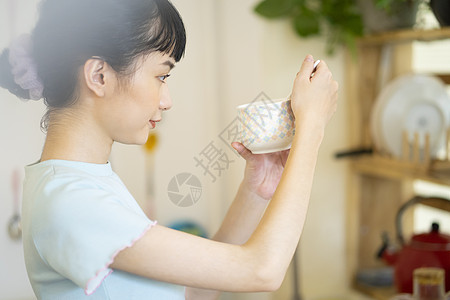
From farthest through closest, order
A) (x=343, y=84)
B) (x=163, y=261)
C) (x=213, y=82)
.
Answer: (x=213, y=82)
(x=343, y=84)
(x=163, y=261)

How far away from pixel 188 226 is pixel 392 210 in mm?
751

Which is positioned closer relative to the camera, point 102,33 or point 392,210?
point 102,33

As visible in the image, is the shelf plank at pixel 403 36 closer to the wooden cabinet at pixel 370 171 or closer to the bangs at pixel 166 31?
the wooden cabinet at pixel 370 171

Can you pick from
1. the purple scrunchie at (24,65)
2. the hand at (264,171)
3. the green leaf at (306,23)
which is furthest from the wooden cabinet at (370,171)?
the purple scrunchie at (24,65)

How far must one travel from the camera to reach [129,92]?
642 mm

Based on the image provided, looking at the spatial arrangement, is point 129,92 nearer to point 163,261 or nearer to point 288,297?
point 163,261

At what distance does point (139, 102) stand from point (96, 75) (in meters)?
0.06

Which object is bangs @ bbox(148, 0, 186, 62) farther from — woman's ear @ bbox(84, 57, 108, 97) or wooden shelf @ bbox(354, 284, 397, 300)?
wooden shelf @ bbox(354, 284, 397, 300)

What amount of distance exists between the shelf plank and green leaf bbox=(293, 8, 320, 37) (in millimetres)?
170

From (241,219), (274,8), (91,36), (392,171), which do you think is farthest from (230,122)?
(91,36)

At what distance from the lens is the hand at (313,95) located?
69cm

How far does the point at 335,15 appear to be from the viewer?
1.63 metres

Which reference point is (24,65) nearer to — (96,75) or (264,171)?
(96,75)

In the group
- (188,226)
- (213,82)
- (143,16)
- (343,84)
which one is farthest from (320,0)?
(143,16)
